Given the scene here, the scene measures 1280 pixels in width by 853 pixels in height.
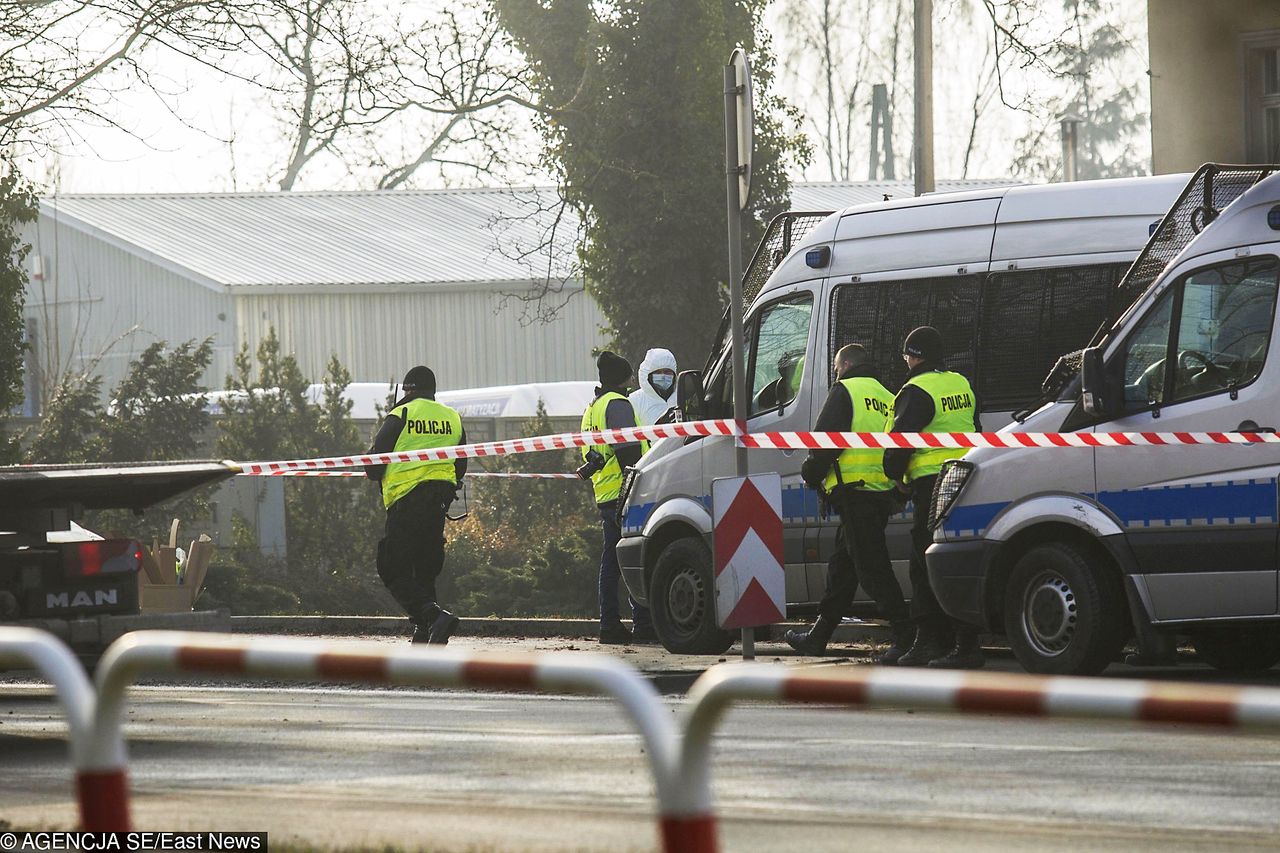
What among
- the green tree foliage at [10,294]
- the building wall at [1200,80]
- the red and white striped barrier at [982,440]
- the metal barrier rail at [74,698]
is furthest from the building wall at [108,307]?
the metal barrier rail at [74,698]

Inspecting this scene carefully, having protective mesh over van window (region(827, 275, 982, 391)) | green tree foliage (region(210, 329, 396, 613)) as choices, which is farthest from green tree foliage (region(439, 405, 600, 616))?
protective mesh over van window (region(827, 275, 982, 391))

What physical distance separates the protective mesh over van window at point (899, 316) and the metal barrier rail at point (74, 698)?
8.56 metres

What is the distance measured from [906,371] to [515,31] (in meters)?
11.8

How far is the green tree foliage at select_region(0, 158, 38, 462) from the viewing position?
61.2 feet

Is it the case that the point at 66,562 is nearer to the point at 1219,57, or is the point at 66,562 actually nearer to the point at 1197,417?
the point at 1197,417

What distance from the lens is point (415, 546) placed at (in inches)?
532

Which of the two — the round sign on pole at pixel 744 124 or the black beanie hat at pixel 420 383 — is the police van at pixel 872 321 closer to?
the black beanie hat at pixel 420 383

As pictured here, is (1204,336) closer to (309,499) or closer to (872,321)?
(872,321)

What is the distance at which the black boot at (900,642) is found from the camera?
12.0 meters

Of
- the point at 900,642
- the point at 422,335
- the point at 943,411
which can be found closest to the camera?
the point at 943,411

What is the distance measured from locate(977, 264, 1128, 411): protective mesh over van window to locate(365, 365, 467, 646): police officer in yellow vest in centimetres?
341

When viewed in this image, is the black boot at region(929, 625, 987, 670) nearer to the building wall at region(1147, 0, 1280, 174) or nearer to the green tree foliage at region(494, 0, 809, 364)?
the building wall at region(1147, 0, 1280, 174)

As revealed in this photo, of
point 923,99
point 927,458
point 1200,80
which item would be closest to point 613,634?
point 927,458

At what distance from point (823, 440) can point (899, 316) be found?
1.28m
